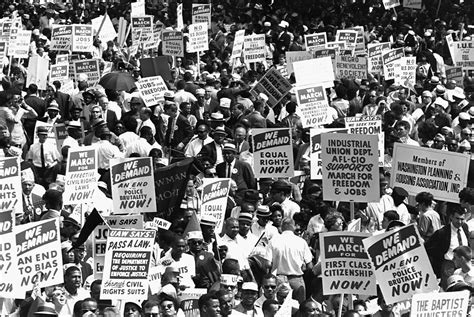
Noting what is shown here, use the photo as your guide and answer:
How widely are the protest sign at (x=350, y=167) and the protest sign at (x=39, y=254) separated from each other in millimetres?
3295

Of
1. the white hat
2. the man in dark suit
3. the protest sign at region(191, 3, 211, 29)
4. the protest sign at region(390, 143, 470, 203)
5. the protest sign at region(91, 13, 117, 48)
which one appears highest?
the protest sign at region(191, 3, 211, 29)

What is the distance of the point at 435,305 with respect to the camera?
13312 mm

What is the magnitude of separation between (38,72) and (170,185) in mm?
9346

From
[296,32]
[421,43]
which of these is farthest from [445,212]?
[296,32]

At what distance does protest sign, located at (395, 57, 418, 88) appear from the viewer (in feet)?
91.3

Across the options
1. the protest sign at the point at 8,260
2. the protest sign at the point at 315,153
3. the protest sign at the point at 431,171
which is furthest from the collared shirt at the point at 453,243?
the protest sign at the point at 8,260

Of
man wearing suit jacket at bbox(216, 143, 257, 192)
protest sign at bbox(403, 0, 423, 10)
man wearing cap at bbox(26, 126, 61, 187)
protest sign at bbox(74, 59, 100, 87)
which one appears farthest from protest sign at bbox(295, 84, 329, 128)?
protest sign at bbox(403, 0, 423, 10)

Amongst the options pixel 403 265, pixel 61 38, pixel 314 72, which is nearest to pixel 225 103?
pixel 314 72

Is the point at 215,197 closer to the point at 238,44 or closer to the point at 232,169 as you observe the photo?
the point at 232,169

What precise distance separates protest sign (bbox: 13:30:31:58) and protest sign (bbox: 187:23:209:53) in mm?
3005

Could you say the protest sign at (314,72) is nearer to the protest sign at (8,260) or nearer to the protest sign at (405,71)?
the protest sign at (405,71)

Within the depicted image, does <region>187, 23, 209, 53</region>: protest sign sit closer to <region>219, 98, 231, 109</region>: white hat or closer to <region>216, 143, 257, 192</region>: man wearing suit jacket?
<region>219, 98, 231, 109</region>: white hat

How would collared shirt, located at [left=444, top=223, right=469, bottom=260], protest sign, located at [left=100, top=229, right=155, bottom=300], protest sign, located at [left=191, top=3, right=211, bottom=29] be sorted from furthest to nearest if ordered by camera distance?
protest sign, located at [left=191, top=3, right=211, bottom=29] < collared shirt, located at [left=444, top=223, right=469, bottom=260] < protest sign, located at [left=100, top=229, right=155, bottom=300]

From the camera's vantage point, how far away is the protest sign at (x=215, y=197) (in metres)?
18.3
